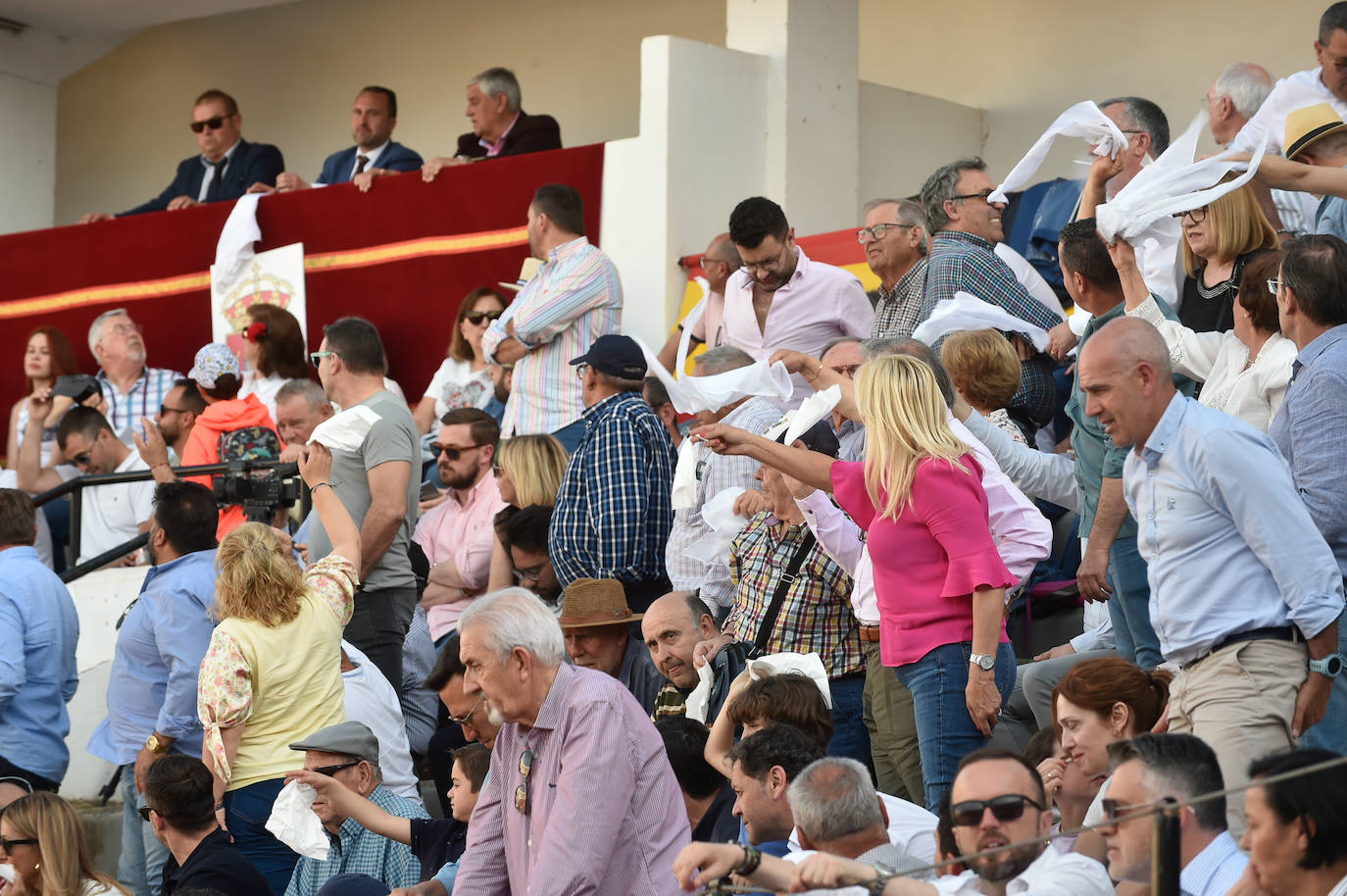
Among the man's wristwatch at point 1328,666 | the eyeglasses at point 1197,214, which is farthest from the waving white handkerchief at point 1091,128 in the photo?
the man's wristwatch at point 1328,666

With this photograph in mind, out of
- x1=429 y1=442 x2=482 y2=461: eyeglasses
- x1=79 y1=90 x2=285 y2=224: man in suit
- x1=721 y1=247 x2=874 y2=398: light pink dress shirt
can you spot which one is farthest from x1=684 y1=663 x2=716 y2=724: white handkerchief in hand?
x1=79 y1=90 x2=285 y2=224: man in suit

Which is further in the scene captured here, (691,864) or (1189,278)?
(1189,278)

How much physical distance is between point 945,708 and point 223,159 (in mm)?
7656

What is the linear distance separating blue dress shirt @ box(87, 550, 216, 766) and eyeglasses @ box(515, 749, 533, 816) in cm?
232

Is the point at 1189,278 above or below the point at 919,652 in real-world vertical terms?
above

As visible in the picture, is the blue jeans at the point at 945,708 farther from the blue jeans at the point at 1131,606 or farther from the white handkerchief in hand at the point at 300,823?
the white handkerchief in hand at the point at 300,823

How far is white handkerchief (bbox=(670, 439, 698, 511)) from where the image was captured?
18.3ft

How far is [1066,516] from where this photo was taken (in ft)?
19.6

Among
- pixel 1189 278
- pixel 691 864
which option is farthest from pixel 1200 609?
pixel 1189 278

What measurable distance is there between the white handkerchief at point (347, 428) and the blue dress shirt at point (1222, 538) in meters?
3.21

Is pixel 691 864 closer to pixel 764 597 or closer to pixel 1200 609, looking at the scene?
pixel 1200 609

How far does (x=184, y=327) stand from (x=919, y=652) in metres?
6.96

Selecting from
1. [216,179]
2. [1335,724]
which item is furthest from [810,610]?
[216,179]

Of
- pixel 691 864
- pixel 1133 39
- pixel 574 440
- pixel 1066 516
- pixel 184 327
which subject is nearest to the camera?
pixel 691 864
